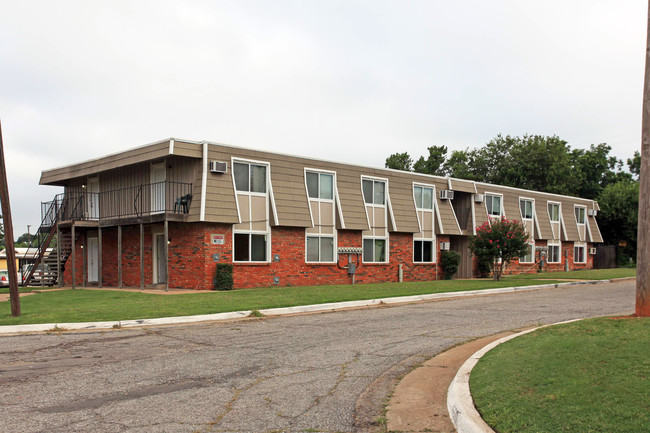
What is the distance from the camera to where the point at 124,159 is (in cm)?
2538

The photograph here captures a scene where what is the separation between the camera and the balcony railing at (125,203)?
2412 cm

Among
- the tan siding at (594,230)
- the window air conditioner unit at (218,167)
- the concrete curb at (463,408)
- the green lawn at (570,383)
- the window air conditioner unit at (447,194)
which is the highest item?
the window air conditioner unit at (218,167)

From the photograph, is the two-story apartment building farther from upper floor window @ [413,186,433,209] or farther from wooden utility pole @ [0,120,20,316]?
wooden utility pole @ [0,120,20,316]

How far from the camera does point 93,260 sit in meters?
29.7

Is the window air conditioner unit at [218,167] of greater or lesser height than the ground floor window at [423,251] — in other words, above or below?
above

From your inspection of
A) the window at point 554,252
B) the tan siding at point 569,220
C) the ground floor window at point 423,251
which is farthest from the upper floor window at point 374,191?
the tan siding at point 569,220

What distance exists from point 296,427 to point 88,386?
10.3 feet

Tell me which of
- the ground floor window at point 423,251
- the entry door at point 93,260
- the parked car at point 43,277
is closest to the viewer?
the parked car at point 43,277

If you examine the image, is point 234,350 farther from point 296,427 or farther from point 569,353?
point 569,353

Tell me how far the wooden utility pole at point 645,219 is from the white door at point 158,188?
19.0m

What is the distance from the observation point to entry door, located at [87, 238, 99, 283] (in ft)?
97.1

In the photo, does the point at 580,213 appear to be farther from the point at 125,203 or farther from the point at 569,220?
the point at 125,203

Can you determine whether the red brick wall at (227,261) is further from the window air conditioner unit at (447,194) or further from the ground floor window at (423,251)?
the window air conditioner unit at (447,194)

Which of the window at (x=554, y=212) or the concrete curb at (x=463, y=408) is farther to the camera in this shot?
the window at (x=554, y=212)
